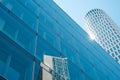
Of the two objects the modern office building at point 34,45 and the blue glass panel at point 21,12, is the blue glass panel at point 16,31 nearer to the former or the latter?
the modern office building at point 34,45

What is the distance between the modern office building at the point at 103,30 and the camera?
80.2m

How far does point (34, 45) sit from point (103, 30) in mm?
86113

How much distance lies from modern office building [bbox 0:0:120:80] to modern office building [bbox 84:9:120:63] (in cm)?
6604

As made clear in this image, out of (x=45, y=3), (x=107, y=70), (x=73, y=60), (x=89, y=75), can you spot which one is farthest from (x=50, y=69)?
(x=107, y=70)

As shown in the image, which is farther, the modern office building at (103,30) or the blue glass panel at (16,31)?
the modern office building at (103,30)

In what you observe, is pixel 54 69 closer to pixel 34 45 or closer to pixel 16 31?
pixel 34 45

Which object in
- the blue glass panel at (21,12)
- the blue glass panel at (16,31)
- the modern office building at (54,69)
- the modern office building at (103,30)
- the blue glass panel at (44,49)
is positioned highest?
the modern office building at (103,30)

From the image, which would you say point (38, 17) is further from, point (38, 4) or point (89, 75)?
point (89, 75)

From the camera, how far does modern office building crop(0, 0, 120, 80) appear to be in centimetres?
569

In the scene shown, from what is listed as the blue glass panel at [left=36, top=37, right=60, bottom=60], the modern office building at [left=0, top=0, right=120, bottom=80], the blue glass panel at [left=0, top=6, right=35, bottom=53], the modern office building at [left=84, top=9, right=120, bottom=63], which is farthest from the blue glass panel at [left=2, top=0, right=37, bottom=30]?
the modern office building at [left=84, top=9, right=120, bottom=63]

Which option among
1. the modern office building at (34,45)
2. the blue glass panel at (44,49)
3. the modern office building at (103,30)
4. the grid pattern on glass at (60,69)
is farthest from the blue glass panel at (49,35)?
the modern office building at (103,30)

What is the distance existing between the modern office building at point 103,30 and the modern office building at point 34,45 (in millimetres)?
66043

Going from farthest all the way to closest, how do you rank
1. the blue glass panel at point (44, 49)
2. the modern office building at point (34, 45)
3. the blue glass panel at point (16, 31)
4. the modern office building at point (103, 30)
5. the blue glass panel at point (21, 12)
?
the modern office building at point (103, 30)
the blue glass panel at point (21, 12)
the blue glass panel at point (44, 49)
the blue glass panel at point (16, 31)
the modern office building at point (34, 45)

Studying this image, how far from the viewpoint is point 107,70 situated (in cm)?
1212
